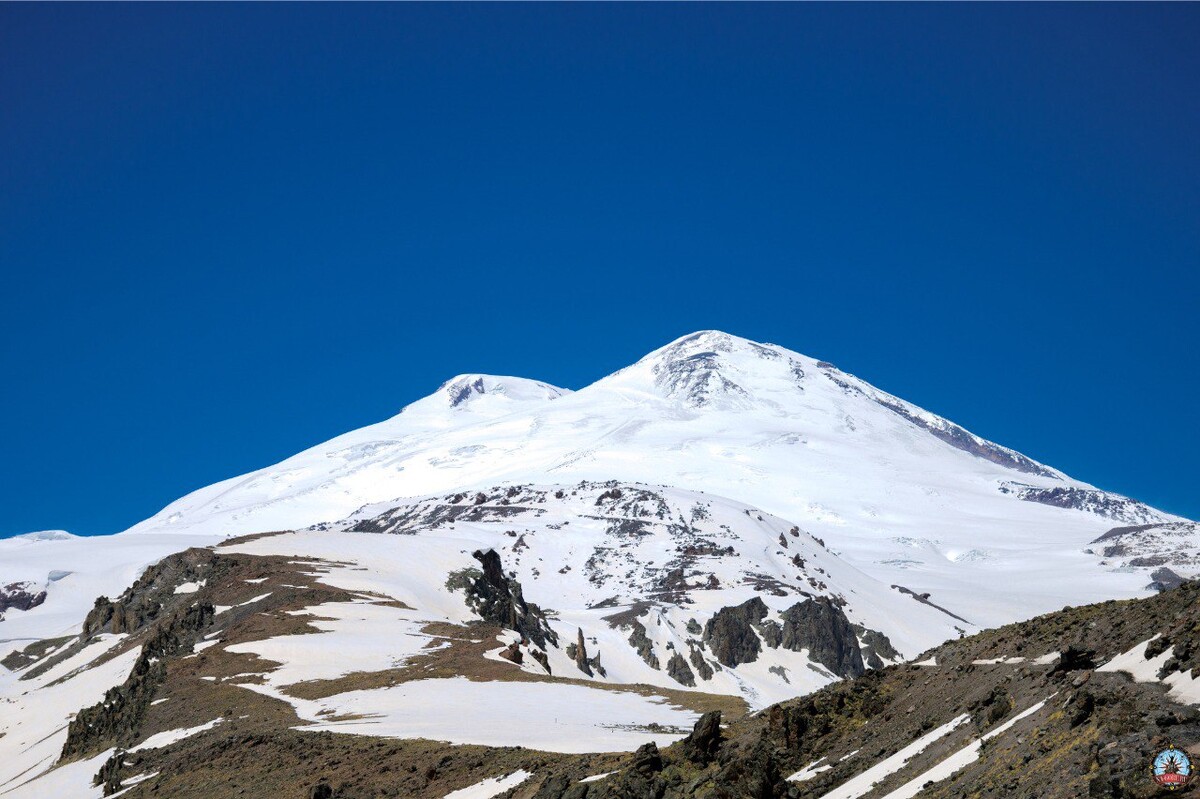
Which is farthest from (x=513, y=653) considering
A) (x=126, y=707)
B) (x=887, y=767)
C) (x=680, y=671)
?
(x=680, y=671)

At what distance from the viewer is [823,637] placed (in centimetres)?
10106

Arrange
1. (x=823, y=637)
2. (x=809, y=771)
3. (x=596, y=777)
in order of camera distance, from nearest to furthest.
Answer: (x=809, y=771) → (x=596, y=777) → (x=823, y=637)

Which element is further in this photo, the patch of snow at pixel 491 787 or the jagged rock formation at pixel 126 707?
the jagged rock formation at pixel 126 707

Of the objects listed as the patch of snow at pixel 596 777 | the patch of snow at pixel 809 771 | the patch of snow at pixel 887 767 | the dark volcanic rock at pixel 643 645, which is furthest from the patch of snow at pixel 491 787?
the dark volcanic rock at pixel 643 645

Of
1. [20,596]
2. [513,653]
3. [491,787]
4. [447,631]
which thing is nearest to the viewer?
[491,787]

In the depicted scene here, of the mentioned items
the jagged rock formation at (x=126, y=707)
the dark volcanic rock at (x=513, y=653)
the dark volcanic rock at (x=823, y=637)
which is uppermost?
the jagged rock formation at (x=126, y=707)

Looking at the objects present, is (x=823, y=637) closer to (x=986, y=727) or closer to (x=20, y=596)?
(x=986, y=727)

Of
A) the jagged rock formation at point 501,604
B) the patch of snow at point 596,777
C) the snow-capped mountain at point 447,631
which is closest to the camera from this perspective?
the patch of snow at point 596,777

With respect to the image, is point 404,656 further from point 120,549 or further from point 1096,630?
point 120,549

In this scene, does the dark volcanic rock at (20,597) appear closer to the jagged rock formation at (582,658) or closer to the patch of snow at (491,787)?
the jagged rock formation at (582,658)

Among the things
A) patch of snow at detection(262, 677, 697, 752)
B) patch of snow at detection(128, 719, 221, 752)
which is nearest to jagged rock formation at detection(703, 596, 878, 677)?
patch of snow at detection(262, 677, 697, 752)

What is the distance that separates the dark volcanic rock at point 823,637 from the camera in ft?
326

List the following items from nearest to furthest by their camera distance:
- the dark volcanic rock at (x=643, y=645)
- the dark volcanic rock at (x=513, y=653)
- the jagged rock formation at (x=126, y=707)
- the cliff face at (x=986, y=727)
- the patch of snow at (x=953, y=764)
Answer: the cliff face at (x=986, y=727) → the patch of snow at (x=953, y=764) → the jagged rock formation at (x=126, y=707) → the dark volcanic rock at (x=513, y=653) → the dark volcanic rock at (x=643, y=645)

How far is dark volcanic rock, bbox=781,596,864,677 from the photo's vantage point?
9925 centimetres
